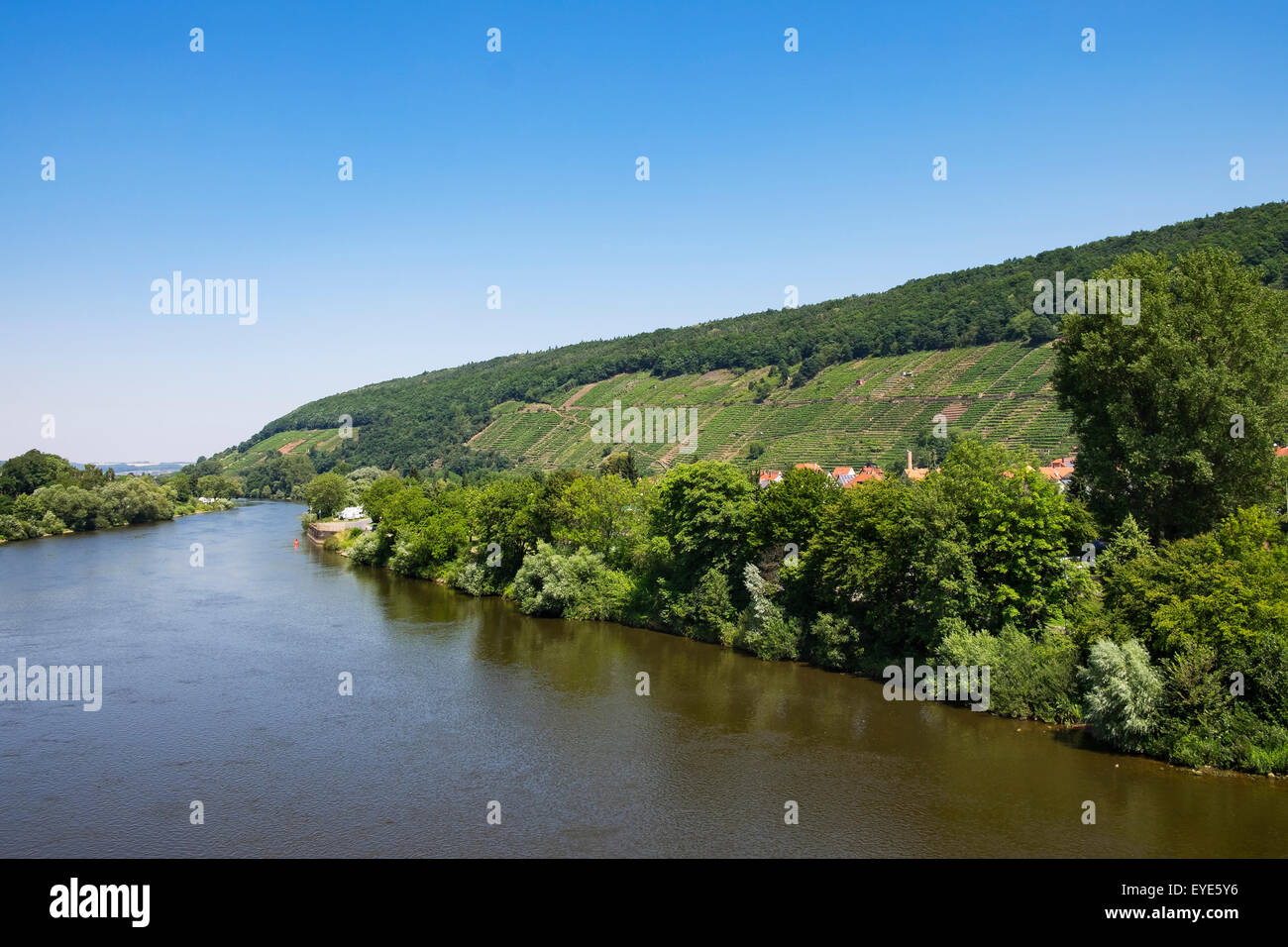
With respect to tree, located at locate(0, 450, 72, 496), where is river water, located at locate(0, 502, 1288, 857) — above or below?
below

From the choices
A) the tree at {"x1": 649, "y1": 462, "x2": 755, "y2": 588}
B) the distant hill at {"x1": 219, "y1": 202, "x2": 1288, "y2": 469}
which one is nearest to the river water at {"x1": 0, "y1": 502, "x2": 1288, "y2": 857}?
the tree at {"x1": 649, "y1": 462, "x2": 755, "y2": 588}

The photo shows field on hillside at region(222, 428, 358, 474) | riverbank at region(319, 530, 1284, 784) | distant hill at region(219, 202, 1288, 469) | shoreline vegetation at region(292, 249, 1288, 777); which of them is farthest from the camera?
field on hillside at region(222, 428, 358, 474)

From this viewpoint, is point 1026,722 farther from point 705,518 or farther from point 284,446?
point 284,446

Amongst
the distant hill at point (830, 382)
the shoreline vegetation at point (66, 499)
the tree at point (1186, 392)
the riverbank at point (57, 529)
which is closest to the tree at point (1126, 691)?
the tree at point (1186, 392)

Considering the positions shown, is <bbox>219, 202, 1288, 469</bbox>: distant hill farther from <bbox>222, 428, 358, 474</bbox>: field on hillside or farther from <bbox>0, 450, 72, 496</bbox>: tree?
<bbox>0, 450, 72, 496</bbox>: tree

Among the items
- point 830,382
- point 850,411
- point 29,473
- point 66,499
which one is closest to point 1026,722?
point 850,411

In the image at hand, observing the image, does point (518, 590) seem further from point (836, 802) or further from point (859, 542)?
point (836, 802)

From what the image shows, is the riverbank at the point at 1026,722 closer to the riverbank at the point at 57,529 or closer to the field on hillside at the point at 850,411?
the field on hillside at the point at 850,411
